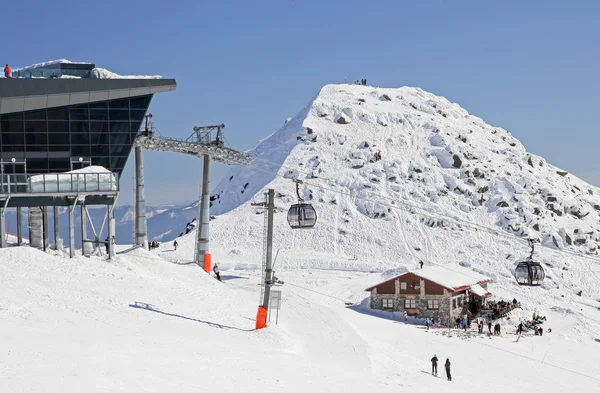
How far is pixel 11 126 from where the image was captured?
45.0m

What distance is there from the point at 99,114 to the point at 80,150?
104 inches

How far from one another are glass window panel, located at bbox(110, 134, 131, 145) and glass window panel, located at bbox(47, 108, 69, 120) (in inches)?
122

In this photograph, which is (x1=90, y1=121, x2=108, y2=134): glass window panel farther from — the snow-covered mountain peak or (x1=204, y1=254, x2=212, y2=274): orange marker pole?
the snow-covered mountain peak

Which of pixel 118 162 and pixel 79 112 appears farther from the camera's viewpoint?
pixel 118 162

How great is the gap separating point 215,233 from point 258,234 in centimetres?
527

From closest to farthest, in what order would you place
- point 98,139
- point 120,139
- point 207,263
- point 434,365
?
point 434,365
point 98,139
point 120,139
point 207,263

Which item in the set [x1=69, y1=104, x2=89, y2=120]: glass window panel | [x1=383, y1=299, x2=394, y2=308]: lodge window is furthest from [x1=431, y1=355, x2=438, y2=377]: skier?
[x1=69, y1=104, x2=89, y2=120]: glass window panel

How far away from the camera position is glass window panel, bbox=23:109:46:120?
45.3 meters

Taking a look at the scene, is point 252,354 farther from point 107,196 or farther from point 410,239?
point 410,239

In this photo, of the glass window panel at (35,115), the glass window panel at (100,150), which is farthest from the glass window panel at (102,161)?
the glass window panel at (35,115)

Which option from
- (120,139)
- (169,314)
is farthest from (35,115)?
(169,314)

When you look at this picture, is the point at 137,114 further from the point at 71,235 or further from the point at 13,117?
the point at 71,235

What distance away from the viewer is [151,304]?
119ft

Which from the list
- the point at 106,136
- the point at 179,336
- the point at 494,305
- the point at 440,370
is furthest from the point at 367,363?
the point at 494,305
